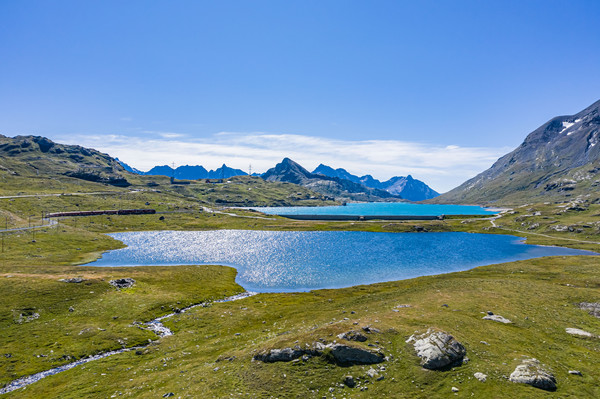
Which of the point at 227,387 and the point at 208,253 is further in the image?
the point at 208,253

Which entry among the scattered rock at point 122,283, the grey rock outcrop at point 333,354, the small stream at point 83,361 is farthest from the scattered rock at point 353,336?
the scattered rock at point 122,283

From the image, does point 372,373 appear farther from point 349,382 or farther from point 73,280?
point 73,280

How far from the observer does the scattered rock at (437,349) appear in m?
33.3

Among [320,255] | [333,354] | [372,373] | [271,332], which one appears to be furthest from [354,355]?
[320,255]

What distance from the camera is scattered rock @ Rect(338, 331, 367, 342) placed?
37.2 meters

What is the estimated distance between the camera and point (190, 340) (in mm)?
51188

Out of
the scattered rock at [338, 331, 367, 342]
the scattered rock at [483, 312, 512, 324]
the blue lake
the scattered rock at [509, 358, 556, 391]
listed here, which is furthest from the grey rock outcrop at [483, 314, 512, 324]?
the blue lake

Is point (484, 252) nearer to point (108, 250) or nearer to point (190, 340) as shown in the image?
point (190, 340)

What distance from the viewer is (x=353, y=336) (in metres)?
37.4

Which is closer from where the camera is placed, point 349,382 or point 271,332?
point 349,382

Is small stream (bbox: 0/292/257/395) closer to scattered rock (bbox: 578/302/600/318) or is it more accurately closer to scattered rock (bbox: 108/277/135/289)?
scattered rock (bbox: 108/277/135/289)

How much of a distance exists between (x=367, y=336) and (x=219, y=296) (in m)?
53.3

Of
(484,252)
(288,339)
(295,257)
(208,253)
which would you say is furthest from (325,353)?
(484,252)

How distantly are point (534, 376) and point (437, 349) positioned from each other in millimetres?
8941
